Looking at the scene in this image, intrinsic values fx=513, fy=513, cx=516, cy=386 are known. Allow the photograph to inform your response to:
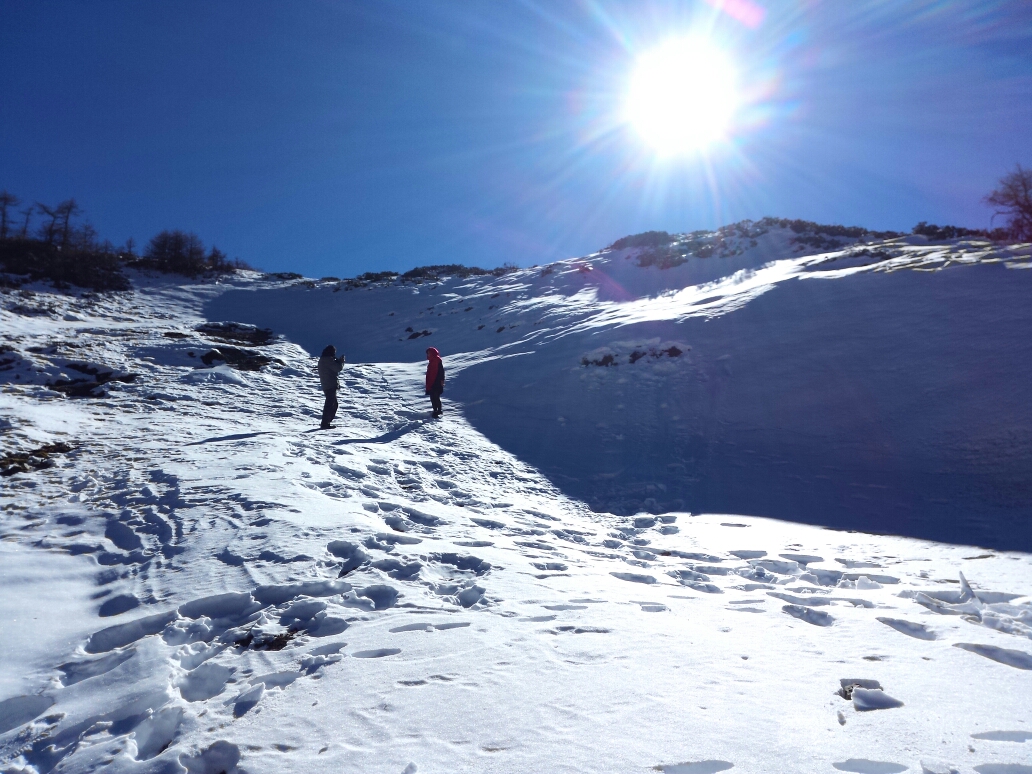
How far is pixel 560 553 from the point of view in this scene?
17.9 feet

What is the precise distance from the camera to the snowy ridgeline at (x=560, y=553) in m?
2.43

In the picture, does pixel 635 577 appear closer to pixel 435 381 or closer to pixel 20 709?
pixel 20 709

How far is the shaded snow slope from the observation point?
7383 millimetres

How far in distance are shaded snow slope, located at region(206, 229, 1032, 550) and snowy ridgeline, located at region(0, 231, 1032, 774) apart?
71 millimetres

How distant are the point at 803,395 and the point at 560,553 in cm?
747

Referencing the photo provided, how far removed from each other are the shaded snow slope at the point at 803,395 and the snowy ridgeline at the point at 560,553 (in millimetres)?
71

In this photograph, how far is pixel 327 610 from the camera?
366 cm

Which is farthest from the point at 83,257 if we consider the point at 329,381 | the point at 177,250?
the point at 329,381

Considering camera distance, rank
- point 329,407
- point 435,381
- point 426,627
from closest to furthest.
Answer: point 426,627, point 329,407, point 435,381

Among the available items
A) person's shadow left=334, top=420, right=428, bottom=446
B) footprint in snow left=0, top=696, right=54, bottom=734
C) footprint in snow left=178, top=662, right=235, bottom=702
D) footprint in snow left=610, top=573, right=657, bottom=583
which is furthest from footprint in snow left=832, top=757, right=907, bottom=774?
person's shadow left=334, top=420, right=428, bottom=446

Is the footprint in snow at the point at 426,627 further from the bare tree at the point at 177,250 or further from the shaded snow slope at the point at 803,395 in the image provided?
the bare tree at the point at 177,250

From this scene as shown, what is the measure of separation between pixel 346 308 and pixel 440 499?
2522 cm

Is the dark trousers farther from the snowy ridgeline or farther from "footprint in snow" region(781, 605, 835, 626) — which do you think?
"footprint in snow" region(781, 605, 835, 626)

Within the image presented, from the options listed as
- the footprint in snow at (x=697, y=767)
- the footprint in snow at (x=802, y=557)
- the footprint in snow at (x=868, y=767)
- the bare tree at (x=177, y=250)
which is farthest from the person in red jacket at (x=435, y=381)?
the bare tree at (x=177, y=250)
